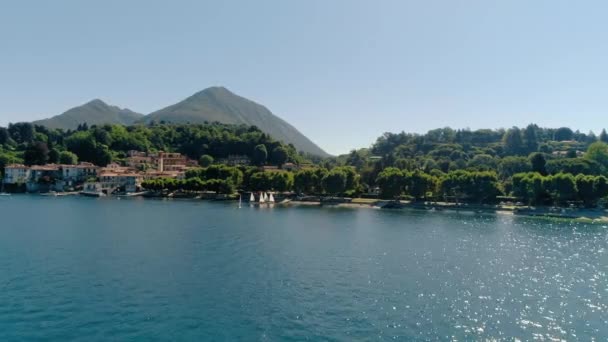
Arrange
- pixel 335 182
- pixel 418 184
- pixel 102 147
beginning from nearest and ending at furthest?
pixel 418 184 < pixel 335 182 < pixel 102 147

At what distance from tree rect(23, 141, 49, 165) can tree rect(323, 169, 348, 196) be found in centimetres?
10012

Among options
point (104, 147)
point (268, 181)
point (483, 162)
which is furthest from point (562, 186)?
point (104, 147)

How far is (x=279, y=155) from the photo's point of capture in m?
189

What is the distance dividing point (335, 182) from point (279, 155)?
260ft

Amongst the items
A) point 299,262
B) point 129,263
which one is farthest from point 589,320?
point 129,263

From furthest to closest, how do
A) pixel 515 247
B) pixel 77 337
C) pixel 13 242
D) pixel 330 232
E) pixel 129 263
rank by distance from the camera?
pixel 330 232 → pixel 515 247 → pixel 13 242 → pixel 129 263 → pixel 77 337

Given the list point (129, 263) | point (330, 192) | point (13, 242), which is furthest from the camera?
point (330, 192)

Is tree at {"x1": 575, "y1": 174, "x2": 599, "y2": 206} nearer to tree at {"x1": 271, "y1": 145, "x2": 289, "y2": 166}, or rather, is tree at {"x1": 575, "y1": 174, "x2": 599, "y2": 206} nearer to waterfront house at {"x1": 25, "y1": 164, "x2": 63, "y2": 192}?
tree at {"x1": 271, "y1": 145, "x2": 289, "y2": 166}

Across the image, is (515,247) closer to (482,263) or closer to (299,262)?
(482,263)

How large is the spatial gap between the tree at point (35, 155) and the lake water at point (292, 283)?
330 ft

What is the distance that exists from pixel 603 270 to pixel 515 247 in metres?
12.0

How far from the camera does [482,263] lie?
1767 inches

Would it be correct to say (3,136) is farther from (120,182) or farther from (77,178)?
(120,182)

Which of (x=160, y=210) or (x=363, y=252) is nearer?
(x=363, y=252)
